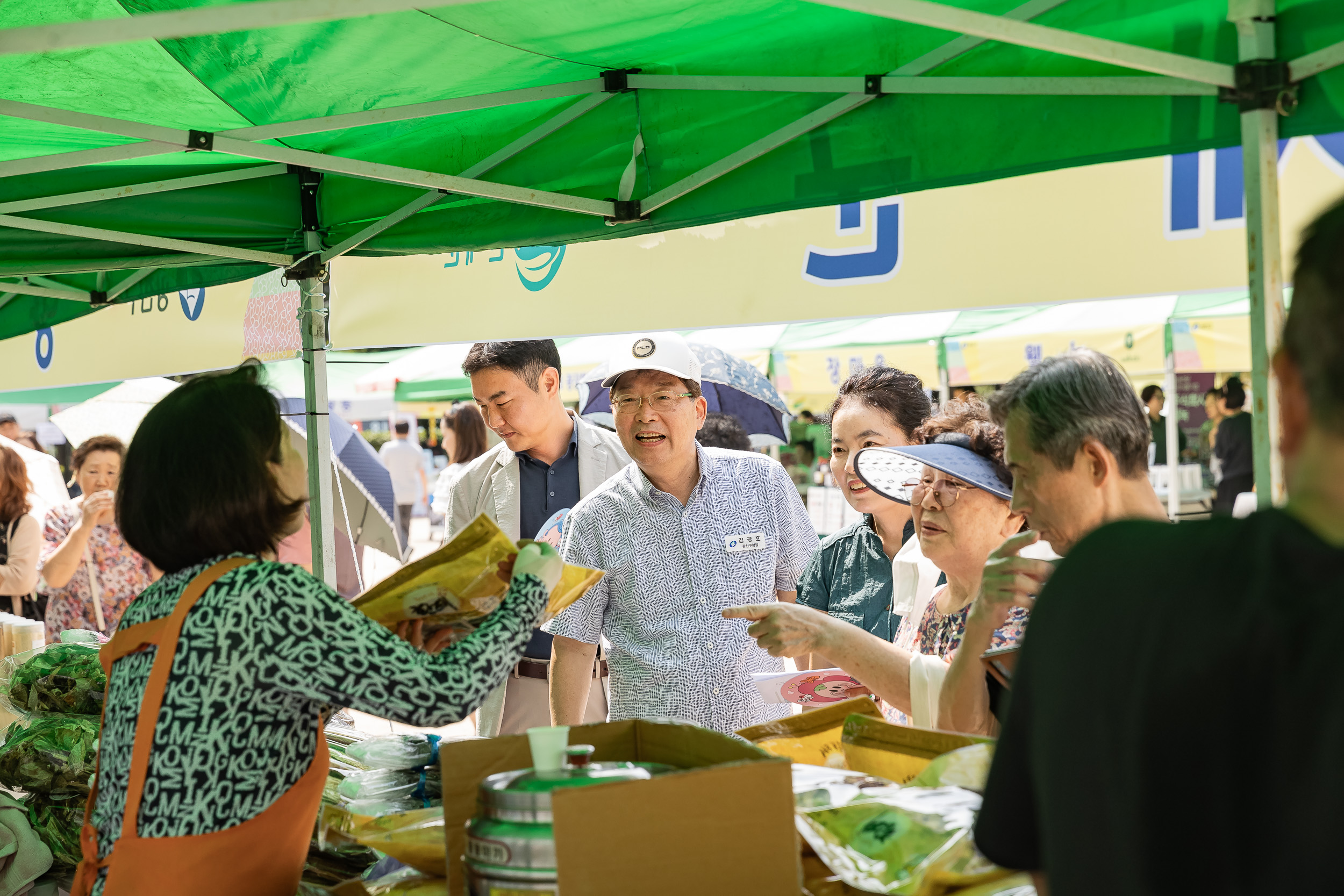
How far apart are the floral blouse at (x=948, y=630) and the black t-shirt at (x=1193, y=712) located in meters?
1.24

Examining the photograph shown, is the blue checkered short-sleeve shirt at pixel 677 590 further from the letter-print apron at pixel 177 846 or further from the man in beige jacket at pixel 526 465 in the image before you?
the letter-print apron at pixel 177 846

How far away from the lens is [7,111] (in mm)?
2262

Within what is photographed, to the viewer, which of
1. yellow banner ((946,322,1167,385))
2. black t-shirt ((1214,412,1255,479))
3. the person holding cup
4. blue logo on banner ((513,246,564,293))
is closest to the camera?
blue logo on banner ((513,246,564,293))

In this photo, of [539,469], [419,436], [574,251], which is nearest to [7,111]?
[574,251]

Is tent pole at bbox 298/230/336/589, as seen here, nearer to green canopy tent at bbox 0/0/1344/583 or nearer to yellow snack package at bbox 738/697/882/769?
green canopy tent at bbox 0/0/1344/583

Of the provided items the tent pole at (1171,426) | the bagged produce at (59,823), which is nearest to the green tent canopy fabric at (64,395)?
the bagged produce at (59,823)

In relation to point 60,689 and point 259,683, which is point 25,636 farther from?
point 259,683

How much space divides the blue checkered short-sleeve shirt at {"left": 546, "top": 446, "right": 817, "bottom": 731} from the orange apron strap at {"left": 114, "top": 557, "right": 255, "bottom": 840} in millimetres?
1431

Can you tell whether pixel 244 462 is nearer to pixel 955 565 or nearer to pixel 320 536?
pixel 955 565

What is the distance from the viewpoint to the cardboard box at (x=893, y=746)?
1559 millimetres

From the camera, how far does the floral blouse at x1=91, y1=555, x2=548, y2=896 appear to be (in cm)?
144

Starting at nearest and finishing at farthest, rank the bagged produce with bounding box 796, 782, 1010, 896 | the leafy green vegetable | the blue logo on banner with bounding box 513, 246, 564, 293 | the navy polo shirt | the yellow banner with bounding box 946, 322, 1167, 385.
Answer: the bagged produce with bounding box 796, 782, 1010, 896, the leafy green vegetable, the blue logo on banner with bounding box 513, 246, 564, 293, the navy polo shirt, the yellow banner with bounding box 946, 322, 1167, 385

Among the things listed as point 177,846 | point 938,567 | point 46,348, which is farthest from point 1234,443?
point 177,846

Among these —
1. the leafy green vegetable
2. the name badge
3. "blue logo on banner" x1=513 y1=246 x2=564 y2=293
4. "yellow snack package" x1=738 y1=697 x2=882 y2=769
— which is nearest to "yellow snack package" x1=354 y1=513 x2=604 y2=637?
"yellow snack package" x1=738 y1=697 x2=882 y2=769
